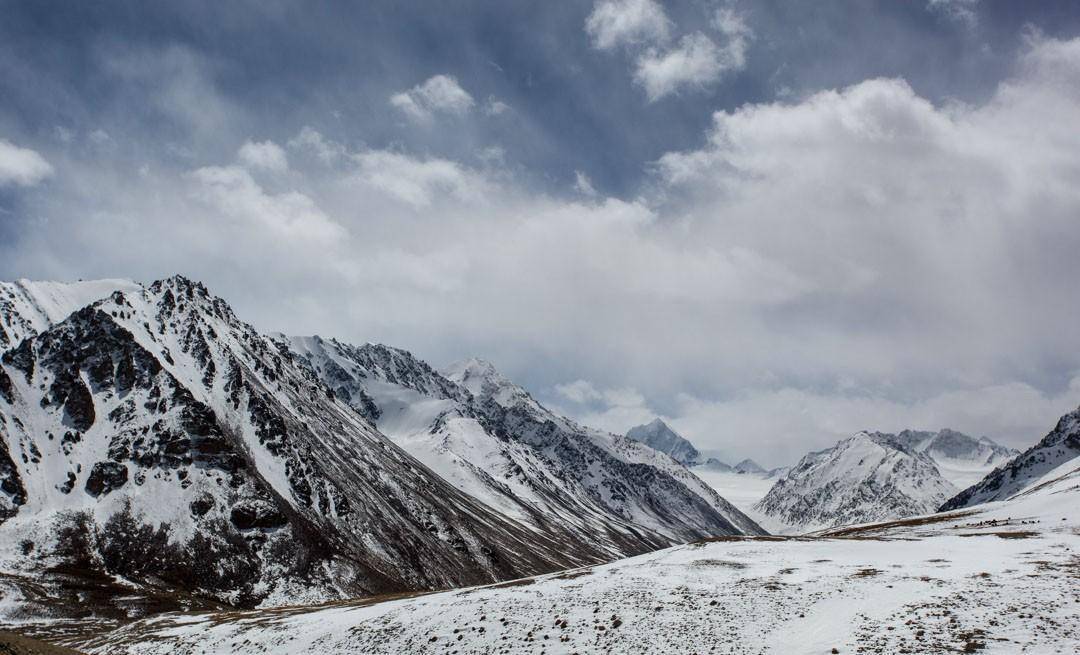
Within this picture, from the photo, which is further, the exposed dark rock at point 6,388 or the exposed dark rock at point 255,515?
the exposed dark rock at point 6,388

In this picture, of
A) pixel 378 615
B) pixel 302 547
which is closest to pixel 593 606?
pixel 378 615

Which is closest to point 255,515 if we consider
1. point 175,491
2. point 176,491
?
point 176,491

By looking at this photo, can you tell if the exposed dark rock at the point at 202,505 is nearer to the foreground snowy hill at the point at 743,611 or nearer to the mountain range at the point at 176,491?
the mountain range at the point at 176,491

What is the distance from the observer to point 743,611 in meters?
35.7

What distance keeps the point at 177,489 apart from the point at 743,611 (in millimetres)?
146254

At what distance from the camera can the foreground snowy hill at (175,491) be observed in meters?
126

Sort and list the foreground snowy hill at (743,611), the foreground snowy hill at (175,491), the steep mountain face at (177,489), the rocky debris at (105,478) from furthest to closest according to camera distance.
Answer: the rocky debris at (105,478), the steep mountain face at (177,489), the foreground snowy hill at (175,491), the foreground snowy hill at (743,611)

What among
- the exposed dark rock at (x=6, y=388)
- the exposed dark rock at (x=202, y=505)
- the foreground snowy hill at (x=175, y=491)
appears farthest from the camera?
→ the exposed dark rock at (x=6, y=388)

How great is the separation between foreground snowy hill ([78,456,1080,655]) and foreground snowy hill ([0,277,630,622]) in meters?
76.9

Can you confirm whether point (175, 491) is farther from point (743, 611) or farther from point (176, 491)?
point (743, 611)

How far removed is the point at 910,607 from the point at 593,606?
1714 centimetres

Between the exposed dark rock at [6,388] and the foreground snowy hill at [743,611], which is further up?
the exposed dark rock at [6,388]

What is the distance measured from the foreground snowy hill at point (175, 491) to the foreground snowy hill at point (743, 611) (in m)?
76.9

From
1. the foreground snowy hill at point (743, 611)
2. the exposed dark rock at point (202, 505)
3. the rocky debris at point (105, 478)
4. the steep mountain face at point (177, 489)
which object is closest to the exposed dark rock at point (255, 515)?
the steep mountain face at point (177, 489)
